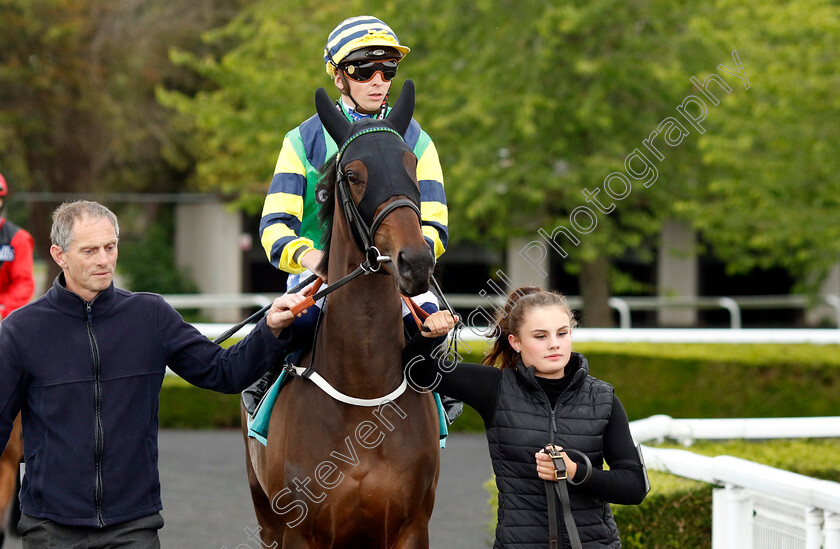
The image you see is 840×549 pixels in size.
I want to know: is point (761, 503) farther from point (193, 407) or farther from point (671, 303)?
point (671, 303)

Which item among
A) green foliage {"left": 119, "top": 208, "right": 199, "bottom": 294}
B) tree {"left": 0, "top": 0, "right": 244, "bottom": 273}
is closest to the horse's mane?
tree {"left": 0, "top": 0, "right": 244, "bottom": 273}

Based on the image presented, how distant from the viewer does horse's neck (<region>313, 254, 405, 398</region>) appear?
9.95 feet

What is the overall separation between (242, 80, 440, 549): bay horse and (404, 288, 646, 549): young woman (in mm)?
204

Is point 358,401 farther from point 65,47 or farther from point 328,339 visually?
point 65,47

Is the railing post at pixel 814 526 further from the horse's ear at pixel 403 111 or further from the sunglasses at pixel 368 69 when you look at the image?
the sunglasses at pixel 368 69

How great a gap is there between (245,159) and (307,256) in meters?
14.7

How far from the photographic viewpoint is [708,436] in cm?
584

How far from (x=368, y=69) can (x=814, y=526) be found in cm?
219

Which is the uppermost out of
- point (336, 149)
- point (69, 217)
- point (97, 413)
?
point (336, 149)

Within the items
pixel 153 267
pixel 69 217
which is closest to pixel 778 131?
pixel 69 217

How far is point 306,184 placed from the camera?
3.48m

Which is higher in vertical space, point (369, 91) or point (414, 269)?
point (369, 91)

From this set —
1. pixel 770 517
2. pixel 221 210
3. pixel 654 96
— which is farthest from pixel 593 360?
pixel 221 210

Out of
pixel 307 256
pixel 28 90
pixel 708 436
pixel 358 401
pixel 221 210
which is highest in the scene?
pixel 28 90
